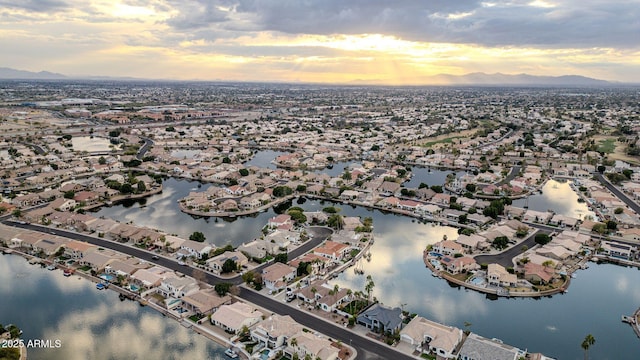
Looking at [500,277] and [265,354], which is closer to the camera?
[265,354]

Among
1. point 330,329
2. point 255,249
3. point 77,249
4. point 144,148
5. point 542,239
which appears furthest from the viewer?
point 144,148

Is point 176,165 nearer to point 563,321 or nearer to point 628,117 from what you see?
point 563,321

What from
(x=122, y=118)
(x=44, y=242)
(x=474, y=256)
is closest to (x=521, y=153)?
(x=474, y=256)

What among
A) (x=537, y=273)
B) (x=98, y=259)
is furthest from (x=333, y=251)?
(x=98, y=259)

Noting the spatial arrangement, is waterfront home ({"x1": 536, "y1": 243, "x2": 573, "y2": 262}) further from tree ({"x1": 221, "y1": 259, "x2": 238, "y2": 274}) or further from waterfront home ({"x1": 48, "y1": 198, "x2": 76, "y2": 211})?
waterfront home ({"x1": 48, "y1": 198, "x2": 76, "y2": 211})

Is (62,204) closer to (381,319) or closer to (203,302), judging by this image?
(203,302)

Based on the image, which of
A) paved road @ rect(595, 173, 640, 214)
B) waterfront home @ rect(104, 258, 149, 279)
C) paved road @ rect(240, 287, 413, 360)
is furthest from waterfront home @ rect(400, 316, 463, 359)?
paved road @ rect(595, 173, 640, 214)
